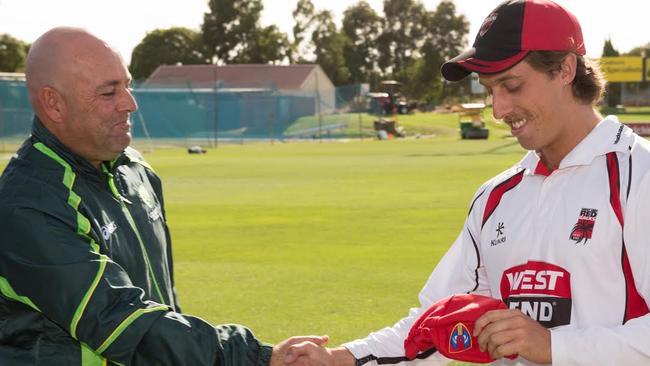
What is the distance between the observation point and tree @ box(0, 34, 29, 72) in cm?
10481

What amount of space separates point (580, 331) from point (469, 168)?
25.6m

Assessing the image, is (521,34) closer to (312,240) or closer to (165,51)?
(312,240)

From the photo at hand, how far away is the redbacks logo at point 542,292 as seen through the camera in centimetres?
375

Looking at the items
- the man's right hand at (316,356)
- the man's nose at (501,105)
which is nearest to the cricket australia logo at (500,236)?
the man's nose at (501,105)

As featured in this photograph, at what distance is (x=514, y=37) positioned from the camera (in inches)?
151

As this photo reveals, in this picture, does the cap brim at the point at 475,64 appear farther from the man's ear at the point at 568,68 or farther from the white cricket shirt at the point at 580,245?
the white cricket shirt at the point at 580,245

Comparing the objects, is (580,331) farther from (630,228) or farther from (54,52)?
(54,52)

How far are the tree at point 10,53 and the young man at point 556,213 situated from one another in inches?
4175

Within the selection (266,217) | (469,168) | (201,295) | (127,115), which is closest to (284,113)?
(469,168)

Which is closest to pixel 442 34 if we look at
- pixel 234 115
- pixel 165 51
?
pixel 165 51

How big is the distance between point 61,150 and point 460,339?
1796mm

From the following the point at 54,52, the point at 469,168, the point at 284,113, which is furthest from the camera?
the point at 284,113

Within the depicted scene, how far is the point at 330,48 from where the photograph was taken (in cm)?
12506

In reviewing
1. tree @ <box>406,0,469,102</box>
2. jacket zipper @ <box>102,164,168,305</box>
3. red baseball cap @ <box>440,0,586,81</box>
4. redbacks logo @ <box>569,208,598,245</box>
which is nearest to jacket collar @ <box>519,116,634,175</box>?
redbacks logo @ <box>569,208,598,245</box>
